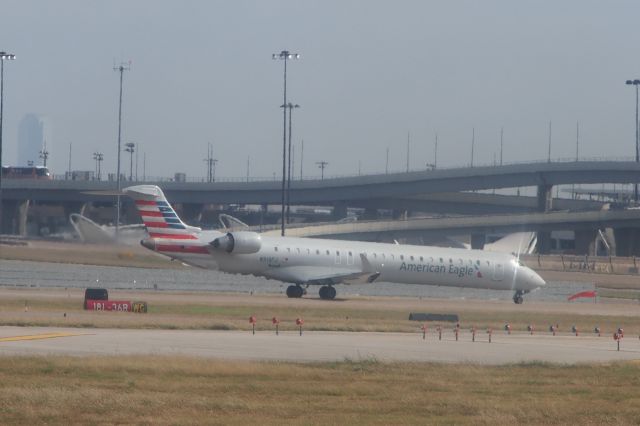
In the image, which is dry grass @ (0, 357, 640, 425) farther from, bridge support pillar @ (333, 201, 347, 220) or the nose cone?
bridge support pillar @ (333, 201, 347, 220)

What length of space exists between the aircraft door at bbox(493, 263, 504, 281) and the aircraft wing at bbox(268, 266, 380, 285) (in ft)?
29.9

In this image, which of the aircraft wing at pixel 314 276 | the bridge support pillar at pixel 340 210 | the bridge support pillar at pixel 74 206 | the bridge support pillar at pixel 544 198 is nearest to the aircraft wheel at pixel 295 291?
the aircraft wing at pixel 314 276

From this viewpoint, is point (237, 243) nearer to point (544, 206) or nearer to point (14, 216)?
point (14, 216)

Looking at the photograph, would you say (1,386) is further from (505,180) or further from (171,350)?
(505,180)

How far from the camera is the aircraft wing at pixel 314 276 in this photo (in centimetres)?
6656

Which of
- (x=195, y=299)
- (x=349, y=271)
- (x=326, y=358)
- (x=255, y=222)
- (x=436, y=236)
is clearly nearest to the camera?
(x=326, y=358)

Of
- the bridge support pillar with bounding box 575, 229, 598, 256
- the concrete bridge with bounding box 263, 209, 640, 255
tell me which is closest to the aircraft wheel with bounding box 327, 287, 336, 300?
the concrete bridge with bounding box 263, 209, 640, 255

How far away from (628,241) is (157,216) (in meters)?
92.8

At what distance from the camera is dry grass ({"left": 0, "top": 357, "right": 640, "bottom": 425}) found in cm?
2362

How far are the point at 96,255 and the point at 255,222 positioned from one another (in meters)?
118

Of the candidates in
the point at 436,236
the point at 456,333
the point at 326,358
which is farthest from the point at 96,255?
the point at 436,236

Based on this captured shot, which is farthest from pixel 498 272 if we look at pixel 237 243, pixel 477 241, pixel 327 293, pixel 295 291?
pixel 477 241

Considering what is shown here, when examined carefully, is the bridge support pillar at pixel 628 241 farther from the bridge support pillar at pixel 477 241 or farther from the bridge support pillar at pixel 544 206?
the bridge support pillar at pixel 477 241

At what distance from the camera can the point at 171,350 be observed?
3509cm
